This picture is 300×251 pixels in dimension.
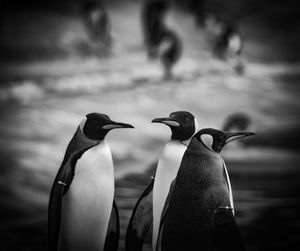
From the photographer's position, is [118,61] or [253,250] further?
[118,61]

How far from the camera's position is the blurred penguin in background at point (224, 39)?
318 cm

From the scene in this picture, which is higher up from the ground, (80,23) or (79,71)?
(80,23)

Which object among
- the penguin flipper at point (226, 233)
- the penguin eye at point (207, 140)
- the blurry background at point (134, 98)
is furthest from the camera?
the blurry background at point (134, 98)

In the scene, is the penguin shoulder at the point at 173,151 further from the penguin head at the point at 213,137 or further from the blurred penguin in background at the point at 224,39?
the blurred penguin in background at the point at 224,39

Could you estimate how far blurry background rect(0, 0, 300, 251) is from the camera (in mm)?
3025

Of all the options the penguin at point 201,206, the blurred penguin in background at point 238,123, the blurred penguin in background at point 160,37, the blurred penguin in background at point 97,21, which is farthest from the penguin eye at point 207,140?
the blurred penguin in background at point 97,21

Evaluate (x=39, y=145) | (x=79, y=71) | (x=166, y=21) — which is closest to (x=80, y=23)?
(x=79, y=71)

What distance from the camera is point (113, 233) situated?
273 cm

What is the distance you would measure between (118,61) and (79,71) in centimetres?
25

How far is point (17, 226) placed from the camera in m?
3.04

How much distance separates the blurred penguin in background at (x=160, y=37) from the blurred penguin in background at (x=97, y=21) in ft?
0.76

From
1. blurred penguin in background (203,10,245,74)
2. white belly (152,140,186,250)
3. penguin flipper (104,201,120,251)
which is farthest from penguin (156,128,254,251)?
blurred penguin in background (203,10,245,74)

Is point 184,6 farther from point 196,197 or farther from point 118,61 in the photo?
point 196,197

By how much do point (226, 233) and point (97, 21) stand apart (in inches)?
64.3
